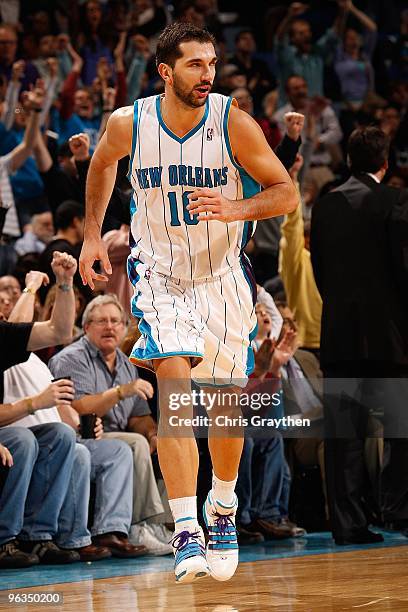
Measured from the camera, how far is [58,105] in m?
10.0

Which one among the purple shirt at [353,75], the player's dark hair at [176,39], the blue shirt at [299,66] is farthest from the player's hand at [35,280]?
the purple shirt at [353,75]

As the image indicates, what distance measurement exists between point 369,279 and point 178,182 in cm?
→ 203

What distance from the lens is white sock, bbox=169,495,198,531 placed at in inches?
161

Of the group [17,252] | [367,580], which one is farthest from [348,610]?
[17,252]

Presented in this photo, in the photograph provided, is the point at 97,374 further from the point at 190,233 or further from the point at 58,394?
the point at 190,233

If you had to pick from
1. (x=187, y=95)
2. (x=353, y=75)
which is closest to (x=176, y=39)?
(x=187, y=95)

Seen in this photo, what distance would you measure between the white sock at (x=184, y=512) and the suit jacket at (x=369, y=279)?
7.18 ft

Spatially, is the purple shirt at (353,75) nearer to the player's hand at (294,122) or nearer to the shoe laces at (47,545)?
the player's hand at (294,122)

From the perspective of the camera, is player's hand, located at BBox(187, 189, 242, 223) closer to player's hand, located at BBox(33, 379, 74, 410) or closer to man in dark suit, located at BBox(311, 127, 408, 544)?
player's hand, located at BBox(33, 379, 74, 410)

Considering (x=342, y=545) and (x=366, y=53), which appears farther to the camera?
(x=366, y=53)

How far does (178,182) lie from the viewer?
433 cm

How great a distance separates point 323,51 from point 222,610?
944cm

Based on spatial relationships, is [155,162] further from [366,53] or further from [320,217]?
[366,53]

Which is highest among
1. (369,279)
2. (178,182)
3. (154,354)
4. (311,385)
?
(178,182)
